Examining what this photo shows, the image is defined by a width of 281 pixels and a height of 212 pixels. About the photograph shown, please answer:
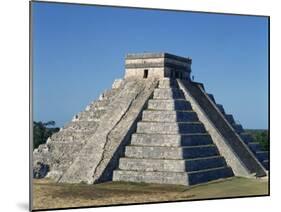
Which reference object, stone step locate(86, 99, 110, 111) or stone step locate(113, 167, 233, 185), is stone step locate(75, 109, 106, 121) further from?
stone step locate(113, 167, 233, 185)

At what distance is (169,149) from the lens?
22.1 metres

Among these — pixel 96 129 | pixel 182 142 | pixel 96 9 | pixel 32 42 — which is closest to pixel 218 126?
pixel 182 142

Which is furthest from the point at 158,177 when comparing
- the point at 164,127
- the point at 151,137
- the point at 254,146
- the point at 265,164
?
the point at 254,146

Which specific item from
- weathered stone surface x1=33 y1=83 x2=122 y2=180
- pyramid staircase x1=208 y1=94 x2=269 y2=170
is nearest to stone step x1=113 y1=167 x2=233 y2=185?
weathered stone surface x1=33 y1=83 x2=122 y2=180

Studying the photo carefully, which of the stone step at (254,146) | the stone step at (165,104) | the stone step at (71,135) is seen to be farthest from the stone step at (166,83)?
the stone step at (254,146)

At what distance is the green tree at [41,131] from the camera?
18747 millimetres

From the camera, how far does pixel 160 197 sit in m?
20.1

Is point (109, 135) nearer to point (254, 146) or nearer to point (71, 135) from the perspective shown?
point (71, 135)

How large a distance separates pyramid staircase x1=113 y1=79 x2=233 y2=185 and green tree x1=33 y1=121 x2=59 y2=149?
8.30 feet

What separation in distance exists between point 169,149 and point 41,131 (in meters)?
4.55

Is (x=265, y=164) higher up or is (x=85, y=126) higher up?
(x=85, y=126)

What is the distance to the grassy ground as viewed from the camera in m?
18.9

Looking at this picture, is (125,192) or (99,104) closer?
(125,192)

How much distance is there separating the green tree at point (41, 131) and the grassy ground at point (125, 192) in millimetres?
1213
